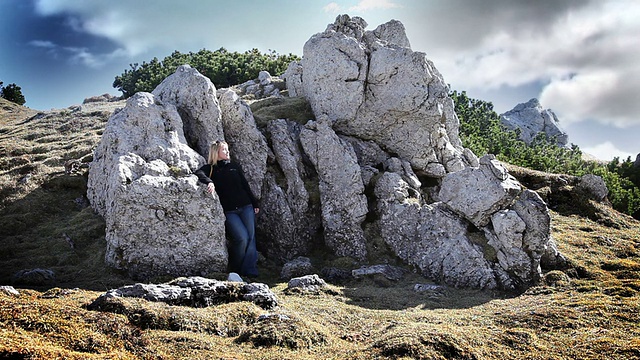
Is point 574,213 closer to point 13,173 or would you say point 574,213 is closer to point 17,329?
point 17,329

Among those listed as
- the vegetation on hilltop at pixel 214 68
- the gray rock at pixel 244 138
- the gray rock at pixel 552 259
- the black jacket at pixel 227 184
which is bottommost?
the gray rock at pixel 552 259

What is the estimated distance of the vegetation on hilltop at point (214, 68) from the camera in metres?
55.5

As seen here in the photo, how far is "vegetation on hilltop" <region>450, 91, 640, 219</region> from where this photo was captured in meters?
40.7

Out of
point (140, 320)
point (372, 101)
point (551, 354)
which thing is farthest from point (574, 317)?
point (372, 101)

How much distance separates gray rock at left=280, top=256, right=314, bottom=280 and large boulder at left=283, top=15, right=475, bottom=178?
31.2 ft

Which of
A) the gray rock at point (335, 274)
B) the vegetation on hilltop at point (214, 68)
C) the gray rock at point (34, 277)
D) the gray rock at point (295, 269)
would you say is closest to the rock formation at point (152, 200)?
the gray rock at point (34, 277)

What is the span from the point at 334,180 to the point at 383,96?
655 centimetres

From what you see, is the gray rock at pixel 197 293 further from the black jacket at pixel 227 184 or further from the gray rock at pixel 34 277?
the black jacket at pixel 227 184

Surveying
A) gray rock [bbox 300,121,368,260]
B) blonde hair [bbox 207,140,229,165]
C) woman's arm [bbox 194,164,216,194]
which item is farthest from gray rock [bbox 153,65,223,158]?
gray rock [bbox 300,121,368,260]

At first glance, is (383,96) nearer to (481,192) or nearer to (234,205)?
(481,192)

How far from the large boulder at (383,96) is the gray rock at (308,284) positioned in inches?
442

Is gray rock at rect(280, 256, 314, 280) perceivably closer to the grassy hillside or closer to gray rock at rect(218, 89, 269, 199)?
the grassy hillside

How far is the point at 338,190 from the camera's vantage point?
70.0 feet

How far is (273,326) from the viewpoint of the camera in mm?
10172
